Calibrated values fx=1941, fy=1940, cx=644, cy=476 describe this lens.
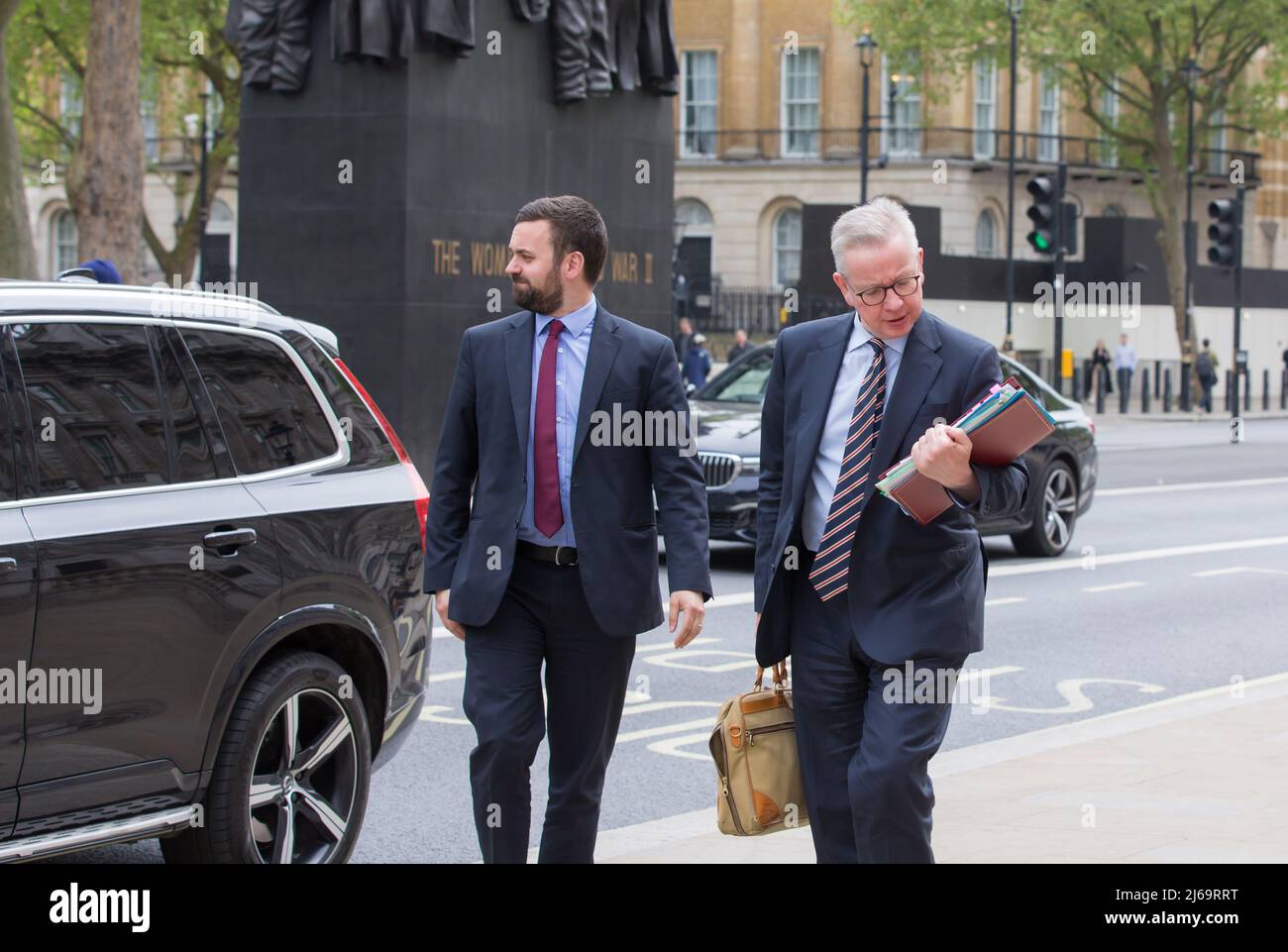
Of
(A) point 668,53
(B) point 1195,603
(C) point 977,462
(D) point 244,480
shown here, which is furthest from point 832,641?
(A) point 668,53

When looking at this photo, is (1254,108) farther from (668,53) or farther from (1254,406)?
(668,53)

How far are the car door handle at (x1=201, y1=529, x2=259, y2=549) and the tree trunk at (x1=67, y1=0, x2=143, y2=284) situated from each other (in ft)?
62.1

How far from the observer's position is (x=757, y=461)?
13.8 metres

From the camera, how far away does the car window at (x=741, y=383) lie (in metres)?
15.3

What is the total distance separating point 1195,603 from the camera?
12945mm

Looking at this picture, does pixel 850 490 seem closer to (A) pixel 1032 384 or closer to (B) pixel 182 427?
(B) pixel 182 427

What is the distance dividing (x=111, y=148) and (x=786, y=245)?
37.1m

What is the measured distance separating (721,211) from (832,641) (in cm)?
5549

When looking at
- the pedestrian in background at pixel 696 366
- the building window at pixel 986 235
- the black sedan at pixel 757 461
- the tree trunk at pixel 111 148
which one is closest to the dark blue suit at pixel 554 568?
the black sedan at pixel 757 461

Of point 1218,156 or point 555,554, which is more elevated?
point 1218,156

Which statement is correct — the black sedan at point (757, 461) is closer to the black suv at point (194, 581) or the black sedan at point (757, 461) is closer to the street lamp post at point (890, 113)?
the black suv at point (194, 581)

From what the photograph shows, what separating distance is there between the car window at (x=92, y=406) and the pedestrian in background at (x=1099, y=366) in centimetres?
4217

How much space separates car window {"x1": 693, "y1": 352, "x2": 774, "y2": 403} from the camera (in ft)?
50.2

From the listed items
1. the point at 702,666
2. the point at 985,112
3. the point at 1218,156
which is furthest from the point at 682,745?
the point at 1218,156
